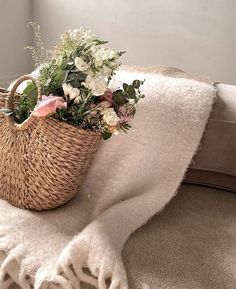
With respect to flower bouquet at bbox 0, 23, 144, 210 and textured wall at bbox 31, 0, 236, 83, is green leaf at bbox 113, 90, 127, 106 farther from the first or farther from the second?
textured wall at bbox 31, 0, 236, 83

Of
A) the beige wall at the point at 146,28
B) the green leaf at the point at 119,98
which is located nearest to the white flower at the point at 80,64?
the green leaf at the point at 119,98

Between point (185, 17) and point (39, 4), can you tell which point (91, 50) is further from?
point (39, 4)

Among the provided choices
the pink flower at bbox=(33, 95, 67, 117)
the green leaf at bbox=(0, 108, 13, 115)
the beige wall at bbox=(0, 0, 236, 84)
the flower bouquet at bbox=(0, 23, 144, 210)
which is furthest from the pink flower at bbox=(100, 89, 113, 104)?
the beige wall at bbox=(0, 0, 236, 84)

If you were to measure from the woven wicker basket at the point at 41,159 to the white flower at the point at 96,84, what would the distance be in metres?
0.11

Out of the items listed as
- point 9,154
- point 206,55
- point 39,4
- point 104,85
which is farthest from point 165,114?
point 39,4

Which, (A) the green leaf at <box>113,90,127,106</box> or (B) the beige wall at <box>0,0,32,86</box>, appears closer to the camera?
(A) the green leaf at <box>113,90,127,106</box>

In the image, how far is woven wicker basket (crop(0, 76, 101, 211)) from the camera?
3.24ft

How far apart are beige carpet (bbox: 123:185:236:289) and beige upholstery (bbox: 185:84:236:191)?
68 mm

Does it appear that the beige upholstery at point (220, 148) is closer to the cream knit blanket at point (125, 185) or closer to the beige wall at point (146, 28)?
the cream knit blanket at point (125, 185)

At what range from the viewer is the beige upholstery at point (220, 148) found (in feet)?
3.81

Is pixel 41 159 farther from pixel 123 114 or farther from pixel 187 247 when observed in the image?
pixel 187 247

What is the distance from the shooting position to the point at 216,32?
1913mm

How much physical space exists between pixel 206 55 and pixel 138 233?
1.27 m

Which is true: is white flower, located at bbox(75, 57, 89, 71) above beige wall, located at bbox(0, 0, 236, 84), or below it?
above
